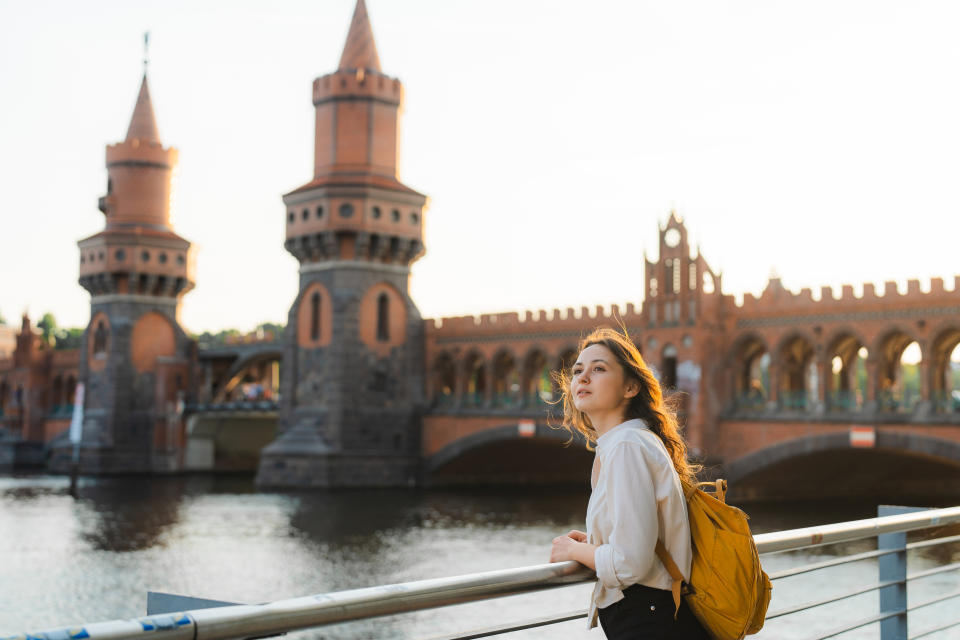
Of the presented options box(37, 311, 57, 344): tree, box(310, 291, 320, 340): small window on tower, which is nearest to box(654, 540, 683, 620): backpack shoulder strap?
box(310, 291, 320, 340): small window on tower

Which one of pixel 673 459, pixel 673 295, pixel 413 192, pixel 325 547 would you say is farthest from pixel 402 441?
pixel 673 459

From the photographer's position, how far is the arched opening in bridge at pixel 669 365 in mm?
34688

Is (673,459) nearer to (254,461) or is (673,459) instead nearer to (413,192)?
(413,192)

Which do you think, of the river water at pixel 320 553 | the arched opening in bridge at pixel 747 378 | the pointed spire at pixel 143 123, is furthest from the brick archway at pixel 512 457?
the pointed spire at pixel 143 123

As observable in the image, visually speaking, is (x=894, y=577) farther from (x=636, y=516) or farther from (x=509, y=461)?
(x=509, y=461)

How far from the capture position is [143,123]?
54219 millimetres

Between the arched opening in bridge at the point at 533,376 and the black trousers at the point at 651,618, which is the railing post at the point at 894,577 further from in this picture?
the arched opening in bridge at the point at 533,376

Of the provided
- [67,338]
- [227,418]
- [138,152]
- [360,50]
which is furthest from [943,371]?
[67,338]

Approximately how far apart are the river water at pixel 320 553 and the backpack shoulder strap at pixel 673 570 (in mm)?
7377

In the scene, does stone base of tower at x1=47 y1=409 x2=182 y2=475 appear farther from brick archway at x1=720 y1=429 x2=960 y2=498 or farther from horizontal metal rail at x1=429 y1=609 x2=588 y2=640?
horizontal metal rail at x1=429 y1=609 x2=588 y2=640

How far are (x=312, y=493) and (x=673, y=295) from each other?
14035 mm

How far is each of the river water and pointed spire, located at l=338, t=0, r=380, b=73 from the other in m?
16.8

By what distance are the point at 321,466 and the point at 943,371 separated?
21.1 metres

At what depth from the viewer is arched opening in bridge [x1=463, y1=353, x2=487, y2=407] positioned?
43.4 m
